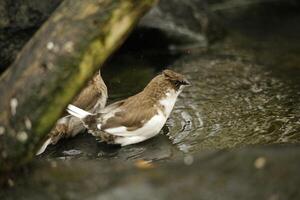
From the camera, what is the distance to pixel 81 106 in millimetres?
6184

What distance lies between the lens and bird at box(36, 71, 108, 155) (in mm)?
6023

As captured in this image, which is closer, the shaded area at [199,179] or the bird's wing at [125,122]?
the shaded area at [199,179]

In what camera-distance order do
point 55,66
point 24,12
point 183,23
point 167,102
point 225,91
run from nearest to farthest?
1. point 55,66
2. point 167,102
3. point 225,91
4. point 24,12
5. point 183,23

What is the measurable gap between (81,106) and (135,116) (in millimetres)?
621

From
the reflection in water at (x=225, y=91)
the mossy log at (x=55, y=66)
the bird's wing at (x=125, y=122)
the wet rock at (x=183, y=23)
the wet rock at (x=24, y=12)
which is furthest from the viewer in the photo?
the wet rock at (x=183, y=23)

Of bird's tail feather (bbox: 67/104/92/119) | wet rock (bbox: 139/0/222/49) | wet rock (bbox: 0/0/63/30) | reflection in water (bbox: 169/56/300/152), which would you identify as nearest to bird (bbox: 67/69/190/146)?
bird's tail feather (bbox: 67/104/92/119)

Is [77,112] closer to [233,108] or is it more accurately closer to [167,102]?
[167,102]

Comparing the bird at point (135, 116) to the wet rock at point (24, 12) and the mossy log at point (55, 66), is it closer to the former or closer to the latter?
the mossy log at point (55, 66)

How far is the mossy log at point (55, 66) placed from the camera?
419 cm

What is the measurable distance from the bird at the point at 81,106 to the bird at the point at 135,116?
0.72 feet

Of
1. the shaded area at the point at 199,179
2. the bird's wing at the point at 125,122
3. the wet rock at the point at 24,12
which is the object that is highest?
the wet rock at the point at 24,12

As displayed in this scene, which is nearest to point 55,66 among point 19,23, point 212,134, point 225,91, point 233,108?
point 212,134

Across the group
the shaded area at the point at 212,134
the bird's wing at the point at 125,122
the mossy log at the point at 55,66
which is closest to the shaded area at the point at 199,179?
the shaded area at the point at 212,134

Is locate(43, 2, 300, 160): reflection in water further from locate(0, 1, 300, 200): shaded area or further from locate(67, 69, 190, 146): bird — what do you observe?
locate(67, 69, 190, 146): bird
